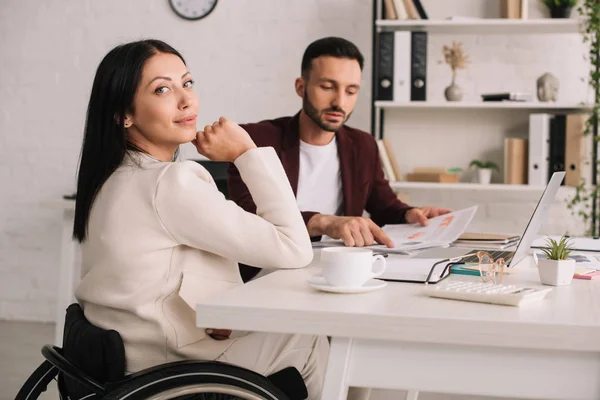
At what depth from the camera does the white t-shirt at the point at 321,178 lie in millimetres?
2484

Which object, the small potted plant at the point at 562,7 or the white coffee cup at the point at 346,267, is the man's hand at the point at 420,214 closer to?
the white coffee cup at the point at 346,267

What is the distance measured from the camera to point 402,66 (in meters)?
3.49

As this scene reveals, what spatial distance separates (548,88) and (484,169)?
0.47 meters

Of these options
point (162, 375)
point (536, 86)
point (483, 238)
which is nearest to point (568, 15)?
point (536, 86)

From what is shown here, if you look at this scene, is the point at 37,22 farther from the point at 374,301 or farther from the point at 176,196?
the point at 374,301

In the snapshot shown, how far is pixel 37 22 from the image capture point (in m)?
4.21

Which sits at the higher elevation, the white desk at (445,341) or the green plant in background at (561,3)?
the green plant in background at (561,3)

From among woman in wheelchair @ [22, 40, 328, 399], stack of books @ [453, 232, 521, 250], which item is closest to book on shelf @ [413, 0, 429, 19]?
stack of books @ [453, 232, 521, 250]

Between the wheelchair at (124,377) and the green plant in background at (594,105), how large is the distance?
2.45 metres

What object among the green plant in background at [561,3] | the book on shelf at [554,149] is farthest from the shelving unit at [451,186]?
the green plant in background at [561,3]

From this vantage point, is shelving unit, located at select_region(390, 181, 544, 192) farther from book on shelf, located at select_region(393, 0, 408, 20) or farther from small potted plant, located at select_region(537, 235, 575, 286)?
small potted plant, located at select_region(537, 235, 575, 286)

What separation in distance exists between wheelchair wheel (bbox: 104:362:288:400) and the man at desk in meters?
1.36

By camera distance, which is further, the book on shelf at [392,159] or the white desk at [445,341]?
the book on shelf at [392,159]

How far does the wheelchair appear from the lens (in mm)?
1045
